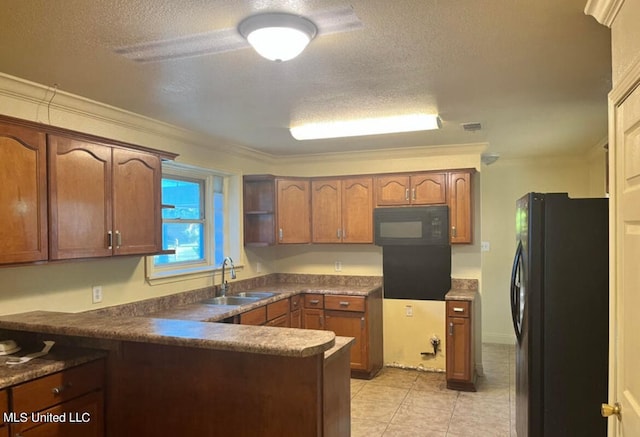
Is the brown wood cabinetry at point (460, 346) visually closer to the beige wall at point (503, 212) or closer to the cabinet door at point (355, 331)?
the cabinet door at point (355, 331)

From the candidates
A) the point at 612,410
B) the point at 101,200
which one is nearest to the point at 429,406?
the point at 612,410

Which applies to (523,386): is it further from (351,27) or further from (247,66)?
(247,66)

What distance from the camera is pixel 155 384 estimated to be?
2.16 metres

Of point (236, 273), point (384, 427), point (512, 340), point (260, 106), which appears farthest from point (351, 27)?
point (512, 340)

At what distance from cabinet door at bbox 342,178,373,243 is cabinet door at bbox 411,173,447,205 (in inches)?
17.5

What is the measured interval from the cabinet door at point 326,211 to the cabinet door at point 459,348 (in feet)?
4.65

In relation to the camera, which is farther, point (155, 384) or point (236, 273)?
point (236, 273)

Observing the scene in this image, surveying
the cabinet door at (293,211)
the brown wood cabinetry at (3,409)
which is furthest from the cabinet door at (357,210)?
the brown wood cabinetry at (3,409)

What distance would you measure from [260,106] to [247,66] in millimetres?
743

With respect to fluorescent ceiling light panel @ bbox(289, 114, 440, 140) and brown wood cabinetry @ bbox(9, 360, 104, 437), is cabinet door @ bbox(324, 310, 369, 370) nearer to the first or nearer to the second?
fluorescent ceiling light panel @ bbox(289, 114, 440, 140)

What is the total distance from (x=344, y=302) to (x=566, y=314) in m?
2.35

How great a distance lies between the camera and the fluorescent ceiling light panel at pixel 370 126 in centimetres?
332

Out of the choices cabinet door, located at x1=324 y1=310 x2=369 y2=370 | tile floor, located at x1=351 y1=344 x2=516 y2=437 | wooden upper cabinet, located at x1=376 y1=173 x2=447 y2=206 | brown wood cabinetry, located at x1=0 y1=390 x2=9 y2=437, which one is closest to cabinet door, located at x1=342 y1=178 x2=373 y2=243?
wooden upper cabinet, located at x1=376 y1=173 x2=447 y2=206

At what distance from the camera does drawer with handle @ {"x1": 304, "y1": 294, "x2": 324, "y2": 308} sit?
4.52m
